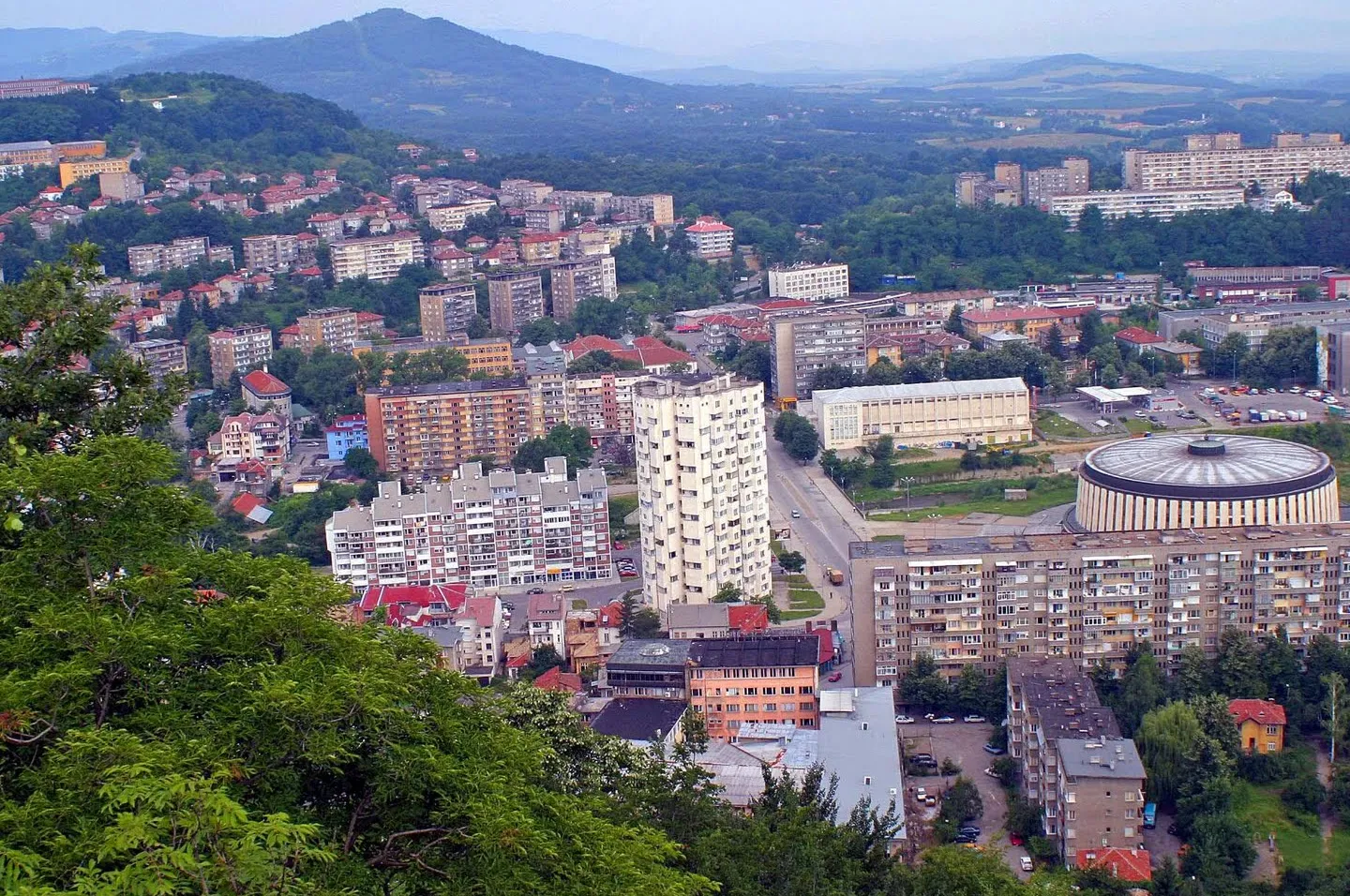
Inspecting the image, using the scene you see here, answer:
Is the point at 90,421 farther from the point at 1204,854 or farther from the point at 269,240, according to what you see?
the point at 269,240

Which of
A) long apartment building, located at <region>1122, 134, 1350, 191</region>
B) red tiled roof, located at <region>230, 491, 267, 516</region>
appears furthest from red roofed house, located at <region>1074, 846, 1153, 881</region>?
long apartment building, located at <region>1122, 134, 1350, 191</region>

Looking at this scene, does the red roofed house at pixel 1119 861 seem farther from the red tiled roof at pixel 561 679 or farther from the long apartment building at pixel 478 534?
the long apartment building at pixel 478 534

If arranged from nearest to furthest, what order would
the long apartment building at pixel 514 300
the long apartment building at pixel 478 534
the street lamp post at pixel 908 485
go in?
the long apartment building at pixel 478 534, the street lamp post at pixel 908 485, the long apartment building at pixel 514 300

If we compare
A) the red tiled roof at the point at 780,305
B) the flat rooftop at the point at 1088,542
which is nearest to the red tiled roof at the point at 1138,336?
the red tiled roof at the point at 780,305

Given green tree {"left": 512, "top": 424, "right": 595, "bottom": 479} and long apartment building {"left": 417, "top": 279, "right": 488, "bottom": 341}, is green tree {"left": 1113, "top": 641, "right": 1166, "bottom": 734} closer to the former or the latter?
green tree {"left": 512, "top": 424, "right": 595, "bottom": 479}

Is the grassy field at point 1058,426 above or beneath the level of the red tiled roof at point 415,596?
beneath

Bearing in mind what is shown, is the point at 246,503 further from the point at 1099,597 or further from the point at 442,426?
the point at 1099,597

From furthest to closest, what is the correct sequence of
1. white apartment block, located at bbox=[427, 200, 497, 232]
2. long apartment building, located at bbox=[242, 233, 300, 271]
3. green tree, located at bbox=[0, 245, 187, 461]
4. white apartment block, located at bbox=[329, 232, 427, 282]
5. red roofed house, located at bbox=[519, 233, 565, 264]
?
white apartment block, located at bbox=[427, 200, 497, 232], red roofed house, located at bbox=[519, 233, 565, 264], long apartment building, located at bbox=[242, 233, 300, 271], white apartment block, located at bbox=[329, 232, 427, 282], green tree, located at bbox=[0, 245, 187, 461]
